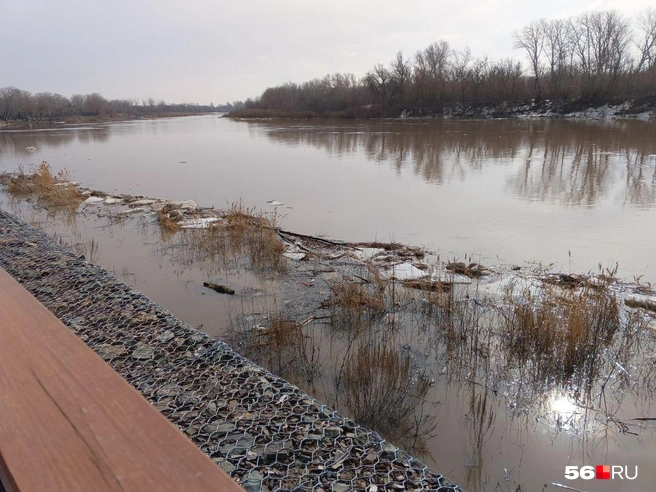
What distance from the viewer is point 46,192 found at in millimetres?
11945

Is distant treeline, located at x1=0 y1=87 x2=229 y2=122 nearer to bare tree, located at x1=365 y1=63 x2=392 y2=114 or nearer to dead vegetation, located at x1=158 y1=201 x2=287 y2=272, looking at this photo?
bare tree, located at x1=365 y1=63 x2=392 y2=114

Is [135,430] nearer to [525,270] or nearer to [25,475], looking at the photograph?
[25,475]

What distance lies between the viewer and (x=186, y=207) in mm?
10172

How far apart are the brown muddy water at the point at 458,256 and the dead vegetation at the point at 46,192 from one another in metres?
0.64

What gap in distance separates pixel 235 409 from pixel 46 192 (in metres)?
11.9

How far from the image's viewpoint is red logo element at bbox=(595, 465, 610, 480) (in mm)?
2763

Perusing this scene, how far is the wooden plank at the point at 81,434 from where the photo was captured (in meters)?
0.85

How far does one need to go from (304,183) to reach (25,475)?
40.6 feet

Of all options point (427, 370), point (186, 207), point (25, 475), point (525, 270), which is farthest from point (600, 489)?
point (186, 207)

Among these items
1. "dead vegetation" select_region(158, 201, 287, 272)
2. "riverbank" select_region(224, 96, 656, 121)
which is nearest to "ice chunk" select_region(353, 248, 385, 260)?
"dead vegetation" select_region(158, 201, 287, 272)

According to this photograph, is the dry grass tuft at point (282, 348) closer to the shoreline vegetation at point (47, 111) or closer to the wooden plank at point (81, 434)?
the wooden plank at point (81, 434)

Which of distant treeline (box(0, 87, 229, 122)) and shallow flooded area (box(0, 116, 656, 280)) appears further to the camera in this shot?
distant treeline (box(0, 87, 229, 122))

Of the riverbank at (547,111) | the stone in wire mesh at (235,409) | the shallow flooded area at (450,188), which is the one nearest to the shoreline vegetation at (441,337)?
the stone in wire mesh at (235,409)

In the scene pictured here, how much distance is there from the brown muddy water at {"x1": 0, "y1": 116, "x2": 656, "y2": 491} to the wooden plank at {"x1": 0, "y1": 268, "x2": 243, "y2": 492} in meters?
2.35
